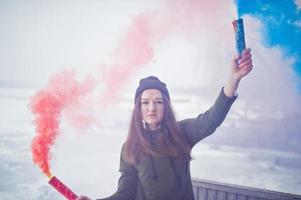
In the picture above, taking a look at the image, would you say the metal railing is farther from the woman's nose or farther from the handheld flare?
the handheld flare

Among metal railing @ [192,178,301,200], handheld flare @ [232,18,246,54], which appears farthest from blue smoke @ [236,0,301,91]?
handheld flare @ [232,18,246,54]

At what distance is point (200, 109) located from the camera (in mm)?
5711

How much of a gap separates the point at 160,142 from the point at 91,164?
25.4ft

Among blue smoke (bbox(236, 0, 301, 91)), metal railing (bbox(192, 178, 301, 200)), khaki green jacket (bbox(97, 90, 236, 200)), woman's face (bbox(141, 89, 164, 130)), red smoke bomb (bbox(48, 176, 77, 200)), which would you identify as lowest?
metal railing (bbox(192, 178, 301, 200))

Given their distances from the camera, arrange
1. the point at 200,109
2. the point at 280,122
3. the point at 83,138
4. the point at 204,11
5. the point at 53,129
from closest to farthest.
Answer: the point at 53,129
the point at 204,11
the point at 280,122
the point at 200,109
the point at 83,138

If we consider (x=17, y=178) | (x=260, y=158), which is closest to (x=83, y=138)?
(x=17, y=178)

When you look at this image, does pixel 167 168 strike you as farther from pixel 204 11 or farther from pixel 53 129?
pixel 204 11

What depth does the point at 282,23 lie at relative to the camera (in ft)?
11.5

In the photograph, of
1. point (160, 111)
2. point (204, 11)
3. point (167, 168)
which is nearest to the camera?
point (167, 168)

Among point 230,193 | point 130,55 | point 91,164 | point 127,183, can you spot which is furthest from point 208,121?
point 91,164

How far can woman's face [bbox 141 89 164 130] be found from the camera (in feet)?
4.59

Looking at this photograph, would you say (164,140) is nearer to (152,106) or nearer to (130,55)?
(152,106)

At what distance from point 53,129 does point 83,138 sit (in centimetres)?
797

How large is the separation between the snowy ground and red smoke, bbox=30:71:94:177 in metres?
2.98
